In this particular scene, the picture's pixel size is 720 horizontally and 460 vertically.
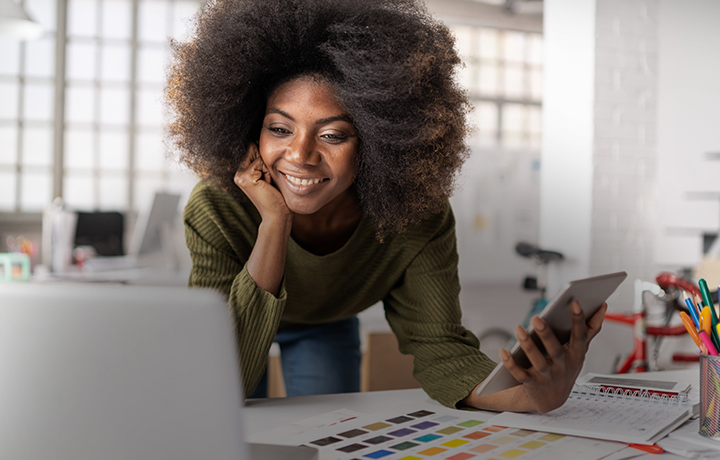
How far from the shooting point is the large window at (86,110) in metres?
5.65

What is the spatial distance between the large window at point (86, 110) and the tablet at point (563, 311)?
5.15m

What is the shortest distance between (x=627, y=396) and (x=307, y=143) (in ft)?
2.26

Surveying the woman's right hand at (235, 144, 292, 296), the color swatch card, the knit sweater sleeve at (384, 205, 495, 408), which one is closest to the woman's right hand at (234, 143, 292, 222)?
the woman's right hand at (235, 144, 292, 296)

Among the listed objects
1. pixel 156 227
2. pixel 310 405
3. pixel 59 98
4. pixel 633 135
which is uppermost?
pixel 59 98

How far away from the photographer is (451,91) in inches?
43.8

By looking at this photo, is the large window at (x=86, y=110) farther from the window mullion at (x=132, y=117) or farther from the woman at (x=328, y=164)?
the woman at (x=328, y=164)

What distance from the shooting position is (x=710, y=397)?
0.76m

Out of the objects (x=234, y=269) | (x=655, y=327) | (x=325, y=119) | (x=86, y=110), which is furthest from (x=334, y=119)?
(x=86, y=110)

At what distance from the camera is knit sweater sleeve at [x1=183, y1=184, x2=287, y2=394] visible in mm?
1019

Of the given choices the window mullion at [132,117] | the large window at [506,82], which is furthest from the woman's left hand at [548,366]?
the window mullion at [132,117]

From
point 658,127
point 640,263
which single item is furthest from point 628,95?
point 640,263

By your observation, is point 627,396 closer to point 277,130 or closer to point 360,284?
point 360,284

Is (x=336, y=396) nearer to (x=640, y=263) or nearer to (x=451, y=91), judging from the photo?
(x=451, y=91)

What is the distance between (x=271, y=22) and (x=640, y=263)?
292cm
